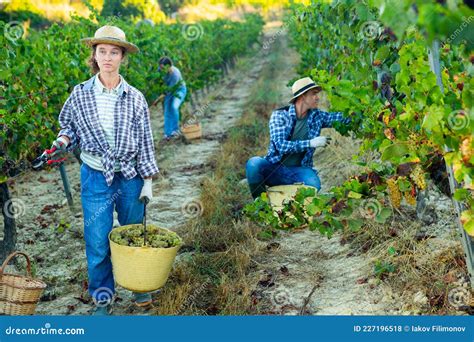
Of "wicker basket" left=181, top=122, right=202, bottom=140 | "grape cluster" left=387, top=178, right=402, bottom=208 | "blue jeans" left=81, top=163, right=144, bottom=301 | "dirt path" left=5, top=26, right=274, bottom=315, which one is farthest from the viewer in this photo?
"wicker basket" left=181, top=122, right=202, bottom=140

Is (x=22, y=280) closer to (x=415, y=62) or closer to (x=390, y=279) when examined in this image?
(x=390, y=279)

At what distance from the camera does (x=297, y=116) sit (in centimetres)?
485

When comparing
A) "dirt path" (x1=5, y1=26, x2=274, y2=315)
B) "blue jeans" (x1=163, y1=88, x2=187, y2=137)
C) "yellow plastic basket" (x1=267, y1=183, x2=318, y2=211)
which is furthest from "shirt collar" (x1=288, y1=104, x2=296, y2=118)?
"blue jeans" (x1=163, y1=88, x2=187, y2=137)

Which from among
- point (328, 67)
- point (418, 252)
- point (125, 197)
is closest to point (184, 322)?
point (125, 197)

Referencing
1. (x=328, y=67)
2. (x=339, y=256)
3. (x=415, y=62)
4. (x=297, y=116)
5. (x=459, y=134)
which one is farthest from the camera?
(x=328, y=67)

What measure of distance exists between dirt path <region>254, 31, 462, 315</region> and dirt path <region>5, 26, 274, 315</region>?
3.12ft

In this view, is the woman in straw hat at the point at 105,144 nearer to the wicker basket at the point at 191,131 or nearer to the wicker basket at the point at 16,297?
the wicker basket at the point at 16,297

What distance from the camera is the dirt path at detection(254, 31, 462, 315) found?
3562 millimetres

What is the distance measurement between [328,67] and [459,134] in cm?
570

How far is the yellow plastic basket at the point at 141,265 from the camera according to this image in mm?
3336

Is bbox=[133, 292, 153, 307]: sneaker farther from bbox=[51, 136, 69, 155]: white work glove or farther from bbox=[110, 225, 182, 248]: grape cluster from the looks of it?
bbox=[51, 136, 69, 155]: white work glove

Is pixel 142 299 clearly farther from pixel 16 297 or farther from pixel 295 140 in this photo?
pixel 295 140

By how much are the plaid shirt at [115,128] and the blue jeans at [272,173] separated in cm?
145

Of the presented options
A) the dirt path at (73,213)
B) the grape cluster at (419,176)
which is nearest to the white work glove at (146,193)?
the dirt path at (73,213)
